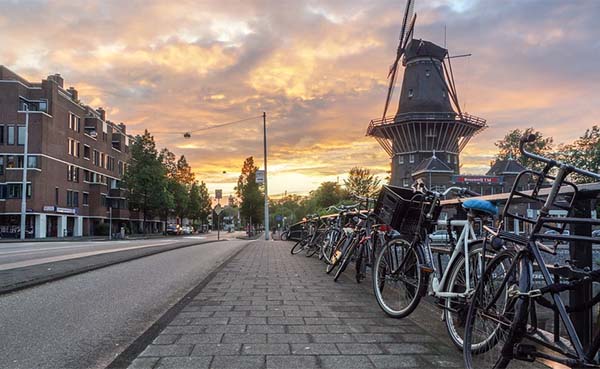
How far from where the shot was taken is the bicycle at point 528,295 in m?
2.46

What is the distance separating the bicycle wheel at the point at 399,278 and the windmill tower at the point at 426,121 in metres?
52.1

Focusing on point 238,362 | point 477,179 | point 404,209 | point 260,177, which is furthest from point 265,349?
point 477,179

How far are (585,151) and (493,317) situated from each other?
217 ft

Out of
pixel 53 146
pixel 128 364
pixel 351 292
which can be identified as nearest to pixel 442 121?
pixel 53 146

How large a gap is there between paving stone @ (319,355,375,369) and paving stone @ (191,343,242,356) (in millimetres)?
664

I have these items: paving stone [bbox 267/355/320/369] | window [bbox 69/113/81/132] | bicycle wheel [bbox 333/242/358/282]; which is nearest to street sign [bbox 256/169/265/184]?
bicycle wheel [bbox 333/242/358/282]

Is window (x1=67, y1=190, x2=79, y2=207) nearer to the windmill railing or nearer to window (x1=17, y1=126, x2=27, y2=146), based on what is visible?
window (x1=17, y1=126, x2=27, y2=146)

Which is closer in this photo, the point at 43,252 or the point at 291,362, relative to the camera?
the point at 291,362

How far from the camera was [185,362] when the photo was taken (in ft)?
10.8

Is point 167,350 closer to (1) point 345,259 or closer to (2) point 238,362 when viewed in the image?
(2) point 238,362

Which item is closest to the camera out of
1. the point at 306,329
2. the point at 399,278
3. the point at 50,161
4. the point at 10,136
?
the point at 306,329

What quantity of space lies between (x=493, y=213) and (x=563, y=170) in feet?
2.51

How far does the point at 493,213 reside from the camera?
10.7 feet

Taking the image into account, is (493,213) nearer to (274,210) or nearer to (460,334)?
(460,334)
